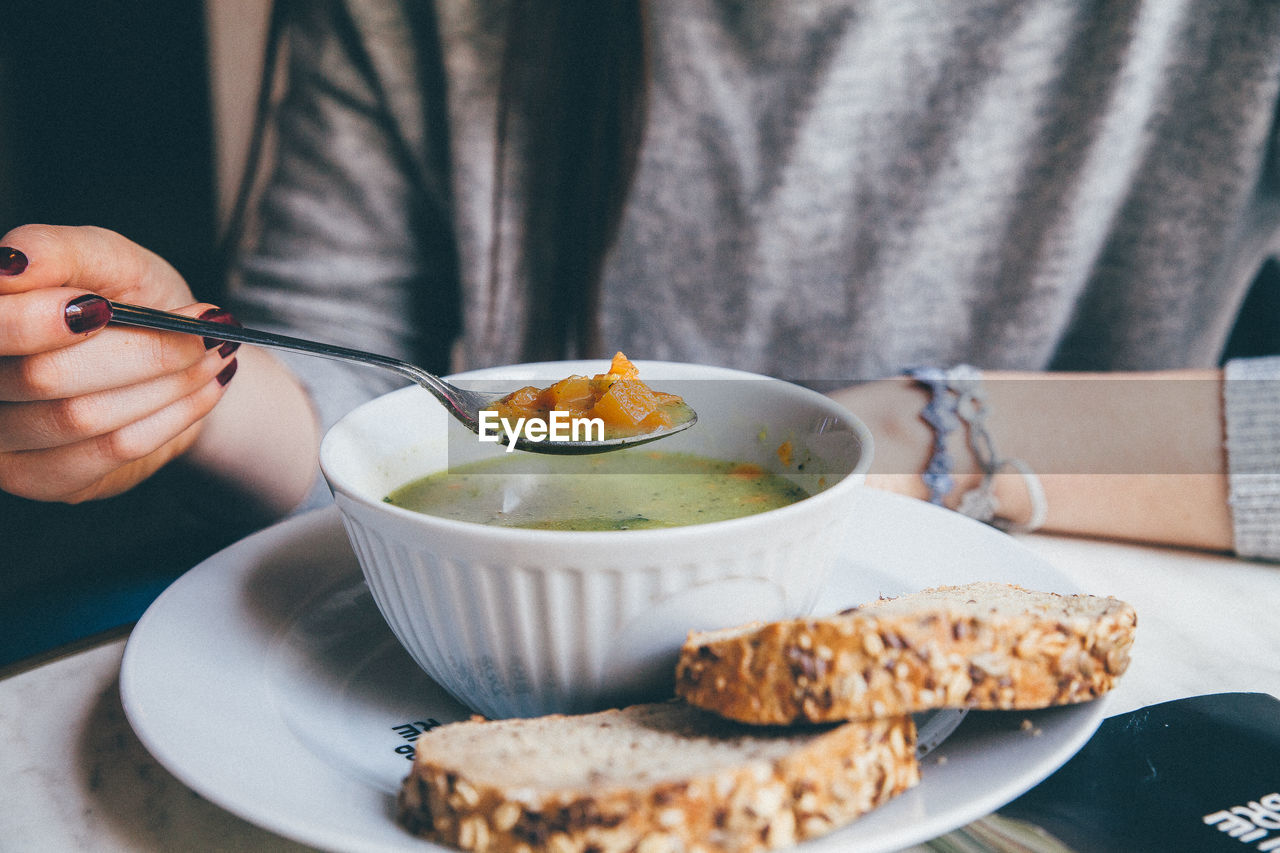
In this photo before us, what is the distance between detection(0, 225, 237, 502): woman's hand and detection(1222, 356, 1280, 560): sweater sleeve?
1525mm

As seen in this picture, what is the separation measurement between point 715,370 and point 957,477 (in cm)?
65

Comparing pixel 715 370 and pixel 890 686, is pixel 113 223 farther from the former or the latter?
pixel 890 686

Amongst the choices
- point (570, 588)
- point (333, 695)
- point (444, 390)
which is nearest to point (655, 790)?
point (570, 588)

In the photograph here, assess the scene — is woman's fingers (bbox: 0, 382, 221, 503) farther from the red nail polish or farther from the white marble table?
the white marble table

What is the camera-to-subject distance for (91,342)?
3.09 ft

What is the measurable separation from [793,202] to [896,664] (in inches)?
63.5

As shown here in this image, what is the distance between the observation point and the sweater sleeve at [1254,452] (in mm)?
1284

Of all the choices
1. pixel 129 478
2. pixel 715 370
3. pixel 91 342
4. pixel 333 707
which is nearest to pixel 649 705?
pixel 333 707

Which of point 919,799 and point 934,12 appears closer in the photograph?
point 919,799

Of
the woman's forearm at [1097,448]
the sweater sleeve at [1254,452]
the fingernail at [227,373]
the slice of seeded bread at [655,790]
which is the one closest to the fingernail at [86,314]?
the fingernail at [227,373]

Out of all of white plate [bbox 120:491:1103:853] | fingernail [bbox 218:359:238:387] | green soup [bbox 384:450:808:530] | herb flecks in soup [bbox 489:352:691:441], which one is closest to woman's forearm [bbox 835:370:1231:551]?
white plate [bbox 120:491:1103:853]

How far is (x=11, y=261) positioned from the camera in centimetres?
85

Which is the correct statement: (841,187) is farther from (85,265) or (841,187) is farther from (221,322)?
(85,265)

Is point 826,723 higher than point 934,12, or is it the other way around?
point 934,12
